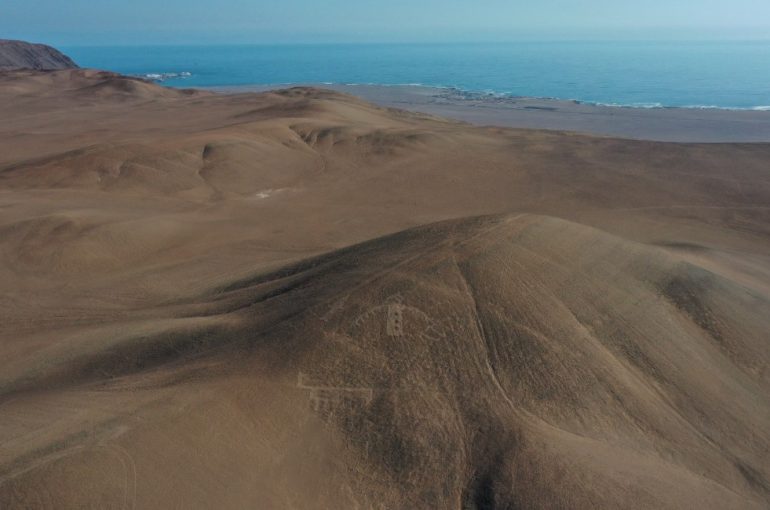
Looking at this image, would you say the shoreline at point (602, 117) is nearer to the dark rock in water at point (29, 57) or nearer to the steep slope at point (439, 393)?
the steep slope at point (439, 393)

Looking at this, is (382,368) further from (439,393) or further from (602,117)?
(602,117)

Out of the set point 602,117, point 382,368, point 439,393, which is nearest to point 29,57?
point 602,117

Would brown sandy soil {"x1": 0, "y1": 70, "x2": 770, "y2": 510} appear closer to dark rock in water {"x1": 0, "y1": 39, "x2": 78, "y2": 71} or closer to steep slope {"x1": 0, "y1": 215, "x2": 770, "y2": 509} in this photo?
steep slope {"x1": 0, "y1": 215, "x2": 770, "y2": 509}

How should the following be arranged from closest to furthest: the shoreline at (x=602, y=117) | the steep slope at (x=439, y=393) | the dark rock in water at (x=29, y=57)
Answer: the steep slope at (x=439, y=393) → the shoreline at (x=602, y=117) → the dark rock in water at (x=29, y=57)

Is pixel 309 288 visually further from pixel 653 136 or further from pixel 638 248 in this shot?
pixel 653 136

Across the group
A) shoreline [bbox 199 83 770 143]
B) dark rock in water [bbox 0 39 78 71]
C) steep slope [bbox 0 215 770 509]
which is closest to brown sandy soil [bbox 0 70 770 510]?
steep slope [bbox 0 215 770 509]

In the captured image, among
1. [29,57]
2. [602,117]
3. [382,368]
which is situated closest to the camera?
[382,368]

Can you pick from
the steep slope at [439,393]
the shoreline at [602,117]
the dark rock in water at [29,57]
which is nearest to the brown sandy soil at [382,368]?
the steep slope at [439,393]
